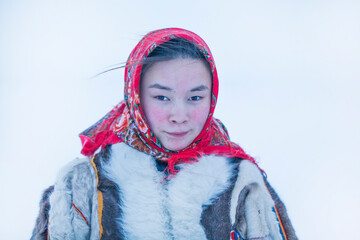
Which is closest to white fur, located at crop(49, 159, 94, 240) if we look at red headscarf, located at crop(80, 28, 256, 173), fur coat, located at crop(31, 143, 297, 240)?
fur coat, located at crop(31, 143, 297, 240)

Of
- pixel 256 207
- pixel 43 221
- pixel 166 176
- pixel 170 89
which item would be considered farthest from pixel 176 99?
pixel 43 221

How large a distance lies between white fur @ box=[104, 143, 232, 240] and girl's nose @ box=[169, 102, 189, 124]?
0.12 meters

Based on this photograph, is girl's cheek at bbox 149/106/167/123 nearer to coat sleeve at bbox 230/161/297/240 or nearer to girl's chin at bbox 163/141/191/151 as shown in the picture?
girl's chin at bbox 163/141/191/151

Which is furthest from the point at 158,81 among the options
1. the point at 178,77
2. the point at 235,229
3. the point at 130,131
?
the point at 235,229

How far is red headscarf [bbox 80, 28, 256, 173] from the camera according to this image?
94 centimetres

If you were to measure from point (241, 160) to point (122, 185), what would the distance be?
0.32m

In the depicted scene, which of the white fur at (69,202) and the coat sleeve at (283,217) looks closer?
the white fur at (69,202)

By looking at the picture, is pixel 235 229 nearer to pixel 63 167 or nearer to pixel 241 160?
pixel 241 160

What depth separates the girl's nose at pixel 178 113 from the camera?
918 millimetres

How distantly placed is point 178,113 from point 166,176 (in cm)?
16

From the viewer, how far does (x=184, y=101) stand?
3.06 feet

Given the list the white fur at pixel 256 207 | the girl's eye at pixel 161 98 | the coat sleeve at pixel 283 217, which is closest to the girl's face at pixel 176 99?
the girl's eye at pixel 161 98

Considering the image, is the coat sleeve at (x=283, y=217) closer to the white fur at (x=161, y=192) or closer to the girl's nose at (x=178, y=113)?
the white fur at (x=161, y=192)

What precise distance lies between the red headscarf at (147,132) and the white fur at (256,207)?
7 cm
